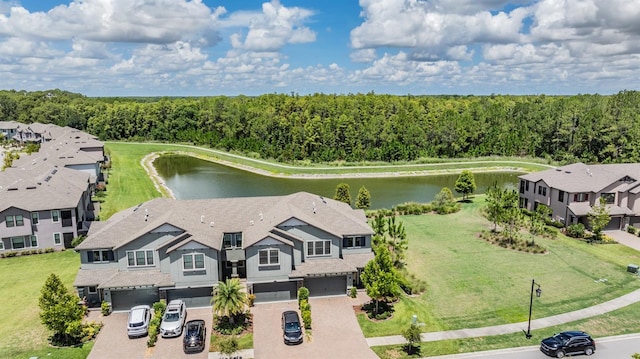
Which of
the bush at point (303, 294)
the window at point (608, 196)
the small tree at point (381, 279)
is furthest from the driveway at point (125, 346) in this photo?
the window at point (608, 196)

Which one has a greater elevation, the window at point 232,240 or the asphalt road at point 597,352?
the window at point 232,240

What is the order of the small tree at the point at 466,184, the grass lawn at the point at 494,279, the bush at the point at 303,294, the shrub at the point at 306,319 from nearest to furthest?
1. the shrub at the point at 306,319
2. the grass lawn at the point at 494,279
3. the bush at the point at 303,294
4. the small tree at the point at 466,184

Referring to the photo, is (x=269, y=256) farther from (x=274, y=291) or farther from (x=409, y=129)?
(x=409, y=129)

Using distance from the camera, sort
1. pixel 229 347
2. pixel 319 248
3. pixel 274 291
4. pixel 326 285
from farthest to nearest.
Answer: pixel 319 248 → pixel 326 285 → pixel 274 291 → pixel 229 347

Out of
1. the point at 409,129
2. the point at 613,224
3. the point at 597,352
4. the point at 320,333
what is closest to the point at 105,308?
the point at 320,333

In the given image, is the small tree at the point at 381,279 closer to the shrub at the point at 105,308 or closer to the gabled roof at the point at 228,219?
the gabled roof at the point at 228,219

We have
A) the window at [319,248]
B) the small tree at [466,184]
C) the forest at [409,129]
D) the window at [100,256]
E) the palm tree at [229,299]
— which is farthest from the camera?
the forest at [409,129]

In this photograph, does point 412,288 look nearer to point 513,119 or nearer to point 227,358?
point 227,358

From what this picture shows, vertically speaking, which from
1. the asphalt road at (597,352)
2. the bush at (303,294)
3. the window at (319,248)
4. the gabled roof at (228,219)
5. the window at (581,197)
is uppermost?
the gabled roof at (228,219)
